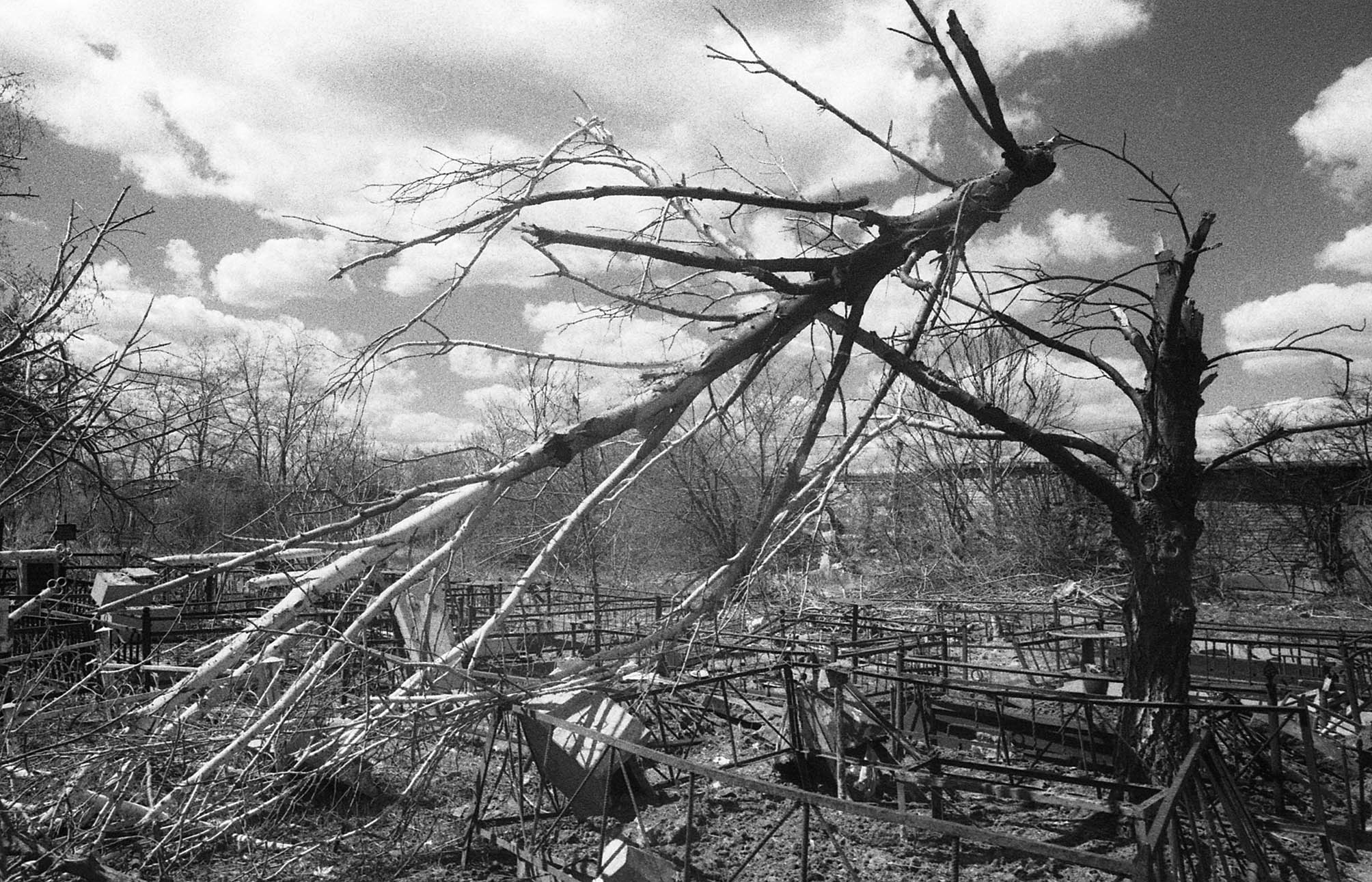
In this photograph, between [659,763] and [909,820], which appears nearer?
[909,820]

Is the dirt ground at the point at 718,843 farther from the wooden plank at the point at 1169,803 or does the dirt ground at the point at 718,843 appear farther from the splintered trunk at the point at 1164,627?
the wooden plank at the point at 1169,803

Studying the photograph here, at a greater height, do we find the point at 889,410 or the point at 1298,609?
the point at 889,410

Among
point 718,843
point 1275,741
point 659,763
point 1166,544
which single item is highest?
point 1166,544

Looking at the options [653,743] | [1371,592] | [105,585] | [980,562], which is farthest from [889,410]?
[1371,592]

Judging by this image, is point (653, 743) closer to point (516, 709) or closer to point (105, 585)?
point (516, 709)

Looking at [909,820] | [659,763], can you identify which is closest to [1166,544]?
[909,820]

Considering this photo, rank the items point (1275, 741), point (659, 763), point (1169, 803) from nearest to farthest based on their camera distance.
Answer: point (1169, 803)
point (1275, 741)
point (659, 763)

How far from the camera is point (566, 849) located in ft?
21.4

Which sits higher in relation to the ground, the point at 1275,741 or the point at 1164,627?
the point at 1164,627

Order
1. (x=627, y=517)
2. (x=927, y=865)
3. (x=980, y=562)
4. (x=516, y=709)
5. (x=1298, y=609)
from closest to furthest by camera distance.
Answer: (x=516, y=709) → (x=927, y=865) → (x=1298, y=609) → (x=980, y=562) → (x=627, y=517)

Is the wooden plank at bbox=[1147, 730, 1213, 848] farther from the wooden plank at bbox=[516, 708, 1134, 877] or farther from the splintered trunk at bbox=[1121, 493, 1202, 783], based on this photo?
the splintered trunk at bbox=[1121, 493, 1202, 783]

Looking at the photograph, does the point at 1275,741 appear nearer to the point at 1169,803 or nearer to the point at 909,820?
the point at 1169,803

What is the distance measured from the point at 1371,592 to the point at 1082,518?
6700mm

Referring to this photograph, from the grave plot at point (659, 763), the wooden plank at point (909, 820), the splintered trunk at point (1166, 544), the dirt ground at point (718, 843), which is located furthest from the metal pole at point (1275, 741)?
the wooden plank at point (909, 820)
